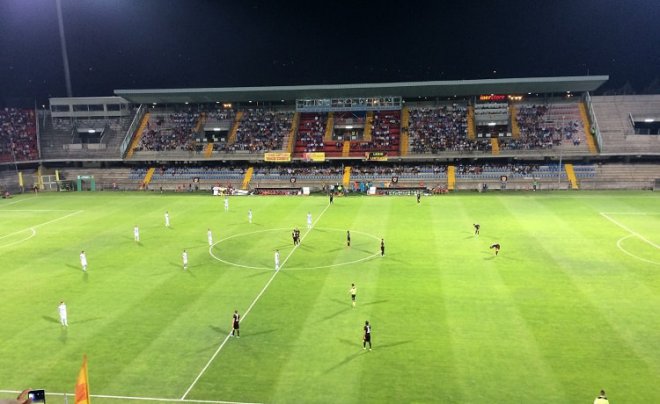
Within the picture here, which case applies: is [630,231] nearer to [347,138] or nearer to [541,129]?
[541,129]

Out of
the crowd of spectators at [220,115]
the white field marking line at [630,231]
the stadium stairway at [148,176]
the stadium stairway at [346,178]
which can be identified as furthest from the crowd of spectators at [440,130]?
the stadium stairway at [148,176]

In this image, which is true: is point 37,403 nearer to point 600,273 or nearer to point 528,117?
point 600,273

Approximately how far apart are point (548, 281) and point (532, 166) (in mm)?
40257

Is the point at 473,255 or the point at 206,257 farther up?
the point at 206,257

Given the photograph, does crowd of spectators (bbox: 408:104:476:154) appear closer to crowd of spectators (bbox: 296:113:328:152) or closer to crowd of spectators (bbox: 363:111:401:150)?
crowd of spectators (bbox: 363:111:401:150)

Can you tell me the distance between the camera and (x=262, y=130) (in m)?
73.4

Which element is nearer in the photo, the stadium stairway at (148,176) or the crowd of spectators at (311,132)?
the stadium stairway at (148,176)

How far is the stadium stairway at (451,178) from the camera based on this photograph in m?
62.7

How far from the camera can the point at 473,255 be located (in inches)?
1286


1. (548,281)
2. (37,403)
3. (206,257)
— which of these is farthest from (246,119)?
(37,403)

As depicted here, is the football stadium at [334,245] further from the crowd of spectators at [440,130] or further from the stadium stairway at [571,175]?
the crowd of spectators at [440,130]

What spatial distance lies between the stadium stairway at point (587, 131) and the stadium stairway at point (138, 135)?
60323 mm

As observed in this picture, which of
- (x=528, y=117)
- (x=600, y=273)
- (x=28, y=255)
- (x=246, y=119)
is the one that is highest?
(x=246, y=119)

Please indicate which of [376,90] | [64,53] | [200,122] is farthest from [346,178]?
[64,53]
